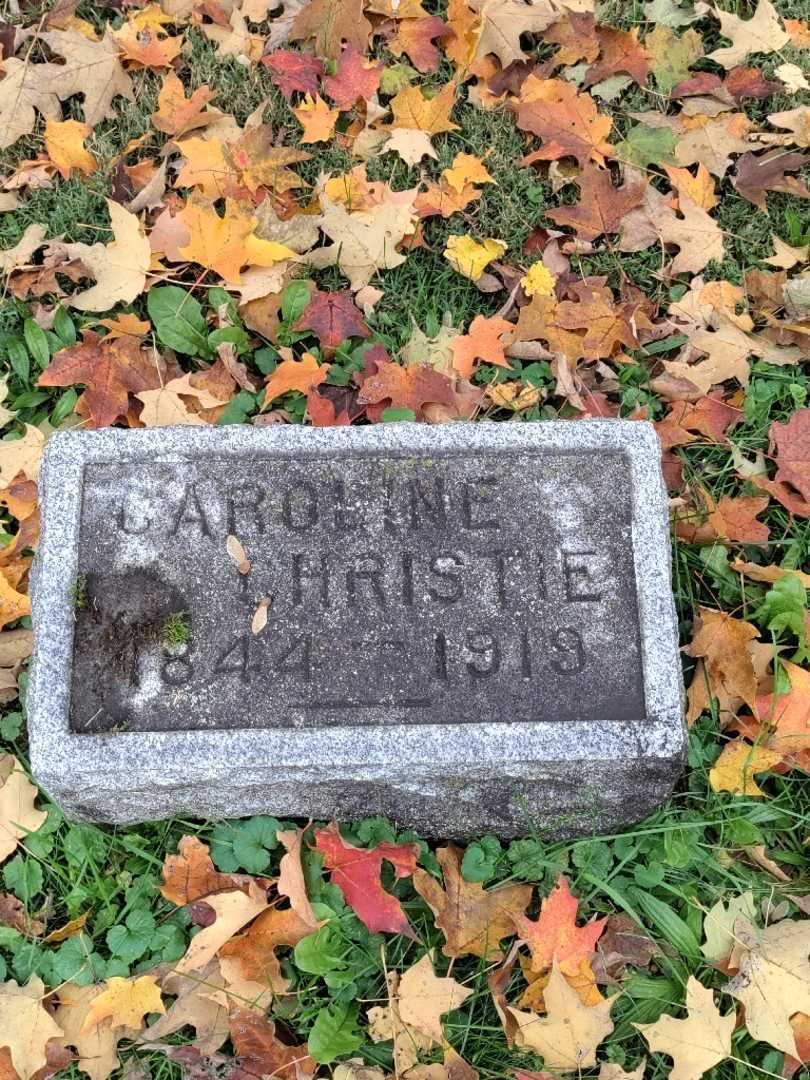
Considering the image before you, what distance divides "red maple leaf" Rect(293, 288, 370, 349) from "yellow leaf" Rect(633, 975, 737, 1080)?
1.87m

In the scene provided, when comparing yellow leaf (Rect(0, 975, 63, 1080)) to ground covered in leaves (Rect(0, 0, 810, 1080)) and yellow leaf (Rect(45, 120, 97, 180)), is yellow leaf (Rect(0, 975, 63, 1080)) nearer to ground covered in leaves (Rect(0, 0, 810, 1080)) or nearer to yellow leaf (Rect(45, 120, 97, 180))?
ground covered in leaves (Rect(0, 0, 810, 1080))

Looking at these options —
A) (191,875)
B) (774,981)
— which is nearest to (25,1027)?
(191,875)

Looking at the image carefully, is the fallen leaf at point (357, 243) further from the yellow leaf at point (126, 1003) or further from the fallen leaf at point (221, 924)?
the yellow leaf at point (126, 1003)

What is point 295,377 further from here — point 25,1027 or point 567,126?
point 25,1027

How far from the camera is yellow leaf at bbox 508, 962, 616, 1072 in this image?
2.12m

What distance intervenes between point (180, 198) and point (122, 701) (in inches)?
71.4

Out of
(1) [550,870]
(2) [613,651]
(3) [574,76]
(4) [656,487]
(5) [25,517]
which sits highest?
(3) [574,76]

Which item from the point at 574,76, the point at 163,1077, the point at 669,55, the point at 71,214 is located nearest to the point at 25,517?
the point at 71,214

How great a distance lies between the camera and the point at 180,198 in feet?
10.8

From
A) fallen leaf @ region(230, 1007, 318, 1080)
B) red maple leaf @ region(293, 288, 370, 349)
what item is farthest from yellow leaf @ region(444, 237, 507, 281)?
fallen leaf @ region(230, 1007, 318, 1080)

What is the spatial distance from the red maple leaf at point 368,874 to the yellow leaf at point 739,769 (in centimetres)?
74

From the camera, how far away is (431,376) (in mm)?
2826

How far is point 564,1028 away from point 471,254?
2116 mm

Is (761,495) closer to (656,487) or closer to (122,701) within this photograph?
(656,487)
